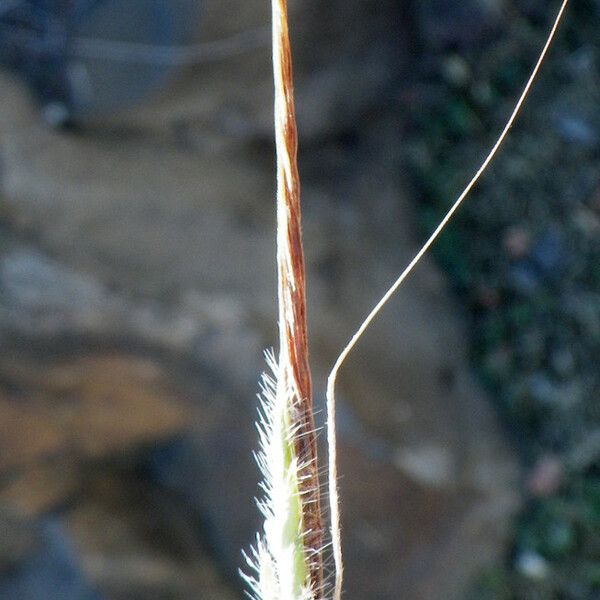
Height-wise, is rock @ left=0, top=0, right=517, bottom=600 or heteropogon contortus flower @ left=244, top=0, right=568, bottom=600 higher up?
rock @ left=0, top=0, right=517, bottom=600

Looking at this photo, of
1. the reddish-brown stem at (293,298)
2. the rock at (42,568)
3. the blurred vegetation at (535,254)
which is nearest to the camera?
the reddish-brown stem at (293,298)

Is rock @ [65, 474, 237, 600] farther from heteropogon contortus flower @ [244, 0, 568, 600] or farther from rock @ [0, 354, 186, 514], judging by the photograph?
A: heteropogon contortus flower @ [244, 0, 568, 600]

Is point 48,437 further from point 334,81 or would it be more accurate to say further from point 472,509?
point 334,81

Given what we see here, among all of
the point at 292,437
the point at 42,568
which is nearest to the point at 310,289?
the point at 42,568

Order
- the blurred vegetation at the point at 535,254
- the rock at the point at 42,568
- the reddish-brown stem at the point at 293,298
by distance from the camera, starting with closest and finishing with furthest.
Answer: the reddish-brown stem at the point at 293,298
the rock at the point at 42,568
the blurred vegetation at the point at 535,254

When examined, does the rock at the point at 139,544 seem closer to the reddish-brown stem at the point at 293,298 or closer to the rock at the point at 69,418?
the rock at the point at 69,418

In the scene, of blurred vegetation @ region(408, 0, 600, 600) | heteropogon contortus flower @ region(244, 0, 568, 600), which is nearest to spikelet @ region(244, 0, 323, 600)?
Result: heteropogon contortus flower @ region(244, 0, 568, 600)

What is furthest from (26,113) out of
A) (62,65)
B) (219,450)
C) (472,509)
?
(472,509)

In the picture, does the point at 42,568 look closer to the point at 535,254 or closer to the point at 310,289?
the point at 310,289

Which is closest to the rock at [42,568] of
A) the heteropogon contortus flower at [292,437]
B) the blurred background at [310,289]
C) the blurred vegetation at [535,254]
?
the blurred background at [310,289]
